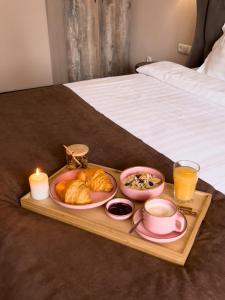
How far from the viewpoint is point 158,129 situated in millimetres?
1664

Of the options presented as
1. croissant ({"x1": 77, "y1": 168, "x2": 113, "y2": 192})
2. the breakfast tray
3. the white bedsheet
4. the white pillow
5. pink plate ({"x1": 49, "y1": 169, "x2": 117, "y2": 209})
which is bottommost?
the white bedsheet

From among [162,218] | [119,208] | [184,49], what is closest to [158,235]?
[162,218]

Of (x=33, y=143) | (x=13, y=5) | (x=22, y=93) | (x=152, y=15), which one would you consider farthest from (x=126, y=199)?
(x=13, y=5)

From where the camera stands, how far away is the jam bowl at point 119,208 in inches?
38.2

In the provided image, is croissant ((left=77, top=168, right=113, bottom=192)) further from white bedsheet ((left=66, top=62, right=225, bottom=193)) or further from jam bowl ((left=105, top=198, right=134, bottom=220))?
white bedsheet ((left=66, top=62, right=225, bottom=193))

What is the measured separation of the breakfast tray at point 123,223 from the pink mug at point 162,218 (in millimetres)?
36

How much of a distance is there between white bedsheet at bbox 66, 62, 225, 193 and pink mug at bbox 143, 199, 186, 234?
0.33 metres

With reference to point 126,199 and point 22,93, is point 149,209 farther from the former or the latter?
point 22,93

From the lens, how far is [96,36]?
11.3ft

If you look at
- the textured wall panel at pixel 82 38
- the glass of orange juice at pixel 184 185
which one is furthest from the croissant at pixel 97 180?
the textured wall panel at pixel 82 38

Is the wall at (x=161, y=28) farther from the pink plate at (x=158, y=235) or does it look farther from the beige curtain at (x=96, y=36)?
the pink plate at (x=158, y=235)

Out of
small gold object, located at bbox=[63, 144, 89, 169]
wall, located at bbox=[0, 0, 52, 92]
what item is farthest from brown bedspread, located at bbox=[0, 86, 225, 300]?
wall, located at bbox=[0, 0, 52, 92]

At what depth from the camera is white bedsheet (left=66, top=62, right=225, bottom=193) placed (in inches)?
56.6

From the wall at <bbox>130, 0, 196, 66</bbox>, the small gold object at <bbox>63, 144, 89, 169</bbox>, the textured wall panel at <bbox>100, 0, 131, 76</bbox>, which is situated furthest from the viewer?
the textured wall panel at <bbox>100, 0, 131, 76</bbox>
